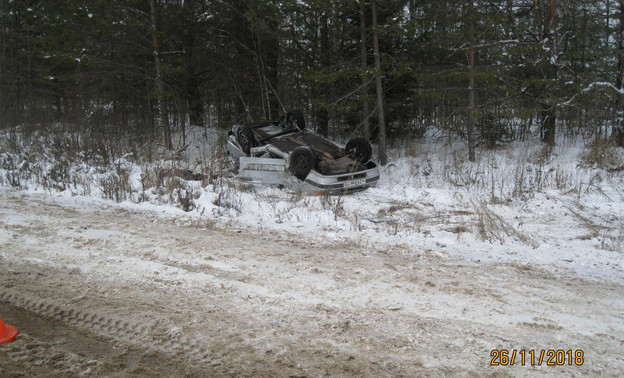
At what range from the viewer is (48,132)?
17.4m

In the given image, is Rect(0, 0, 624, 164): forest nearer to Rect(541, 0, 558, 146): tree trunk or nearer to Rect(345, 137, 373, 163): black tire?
Rect(541, 0, 558, 146): tree trunk

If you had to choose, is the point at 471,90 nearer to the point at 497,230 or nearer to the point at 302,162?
the point at 302,162

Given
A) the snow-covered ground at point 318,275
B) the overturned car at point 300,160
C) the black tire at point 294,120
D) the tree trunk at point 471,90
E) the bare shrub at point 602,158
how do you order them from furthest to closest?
the tree trunk at point 471,90 → the black tire at point 294,120 → the bare shrub at point 602,158 → the overturned car at point 300,160 → the snow-covered ground at point 318,275

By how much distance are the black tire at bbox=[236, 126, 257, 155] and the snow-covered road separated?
5.79 meters

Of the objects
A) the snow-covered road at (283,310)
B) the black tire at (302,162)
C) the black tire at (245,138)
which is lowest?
the snow-covered road at (283,310)

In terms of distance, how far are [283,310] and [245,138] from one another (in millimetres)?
7879

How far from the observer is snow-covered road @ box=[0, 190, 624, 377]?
2.77m

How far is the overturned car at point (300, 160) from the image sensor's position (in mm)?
9234

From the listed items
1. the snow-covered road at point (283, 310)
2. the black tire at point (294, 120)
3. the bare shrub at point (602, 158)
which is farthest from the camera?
the black tire at point (294, 120)

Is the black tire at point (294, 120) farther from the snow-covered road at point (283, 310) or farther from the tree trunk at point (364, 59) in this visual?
the snow-covered road at point (283, 310)

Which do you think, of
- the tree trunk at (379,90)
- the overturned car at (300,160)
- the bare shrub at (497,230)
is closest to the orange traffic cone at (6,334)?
the bare shrub at (497,230)

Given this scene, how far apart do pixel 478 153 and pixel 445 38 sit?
4.06 meters

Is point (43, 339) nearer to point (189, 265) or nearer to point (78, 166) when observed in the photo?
point (189, 265)

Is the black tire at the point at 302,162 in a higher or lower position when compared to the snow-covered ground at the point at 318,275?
higher
